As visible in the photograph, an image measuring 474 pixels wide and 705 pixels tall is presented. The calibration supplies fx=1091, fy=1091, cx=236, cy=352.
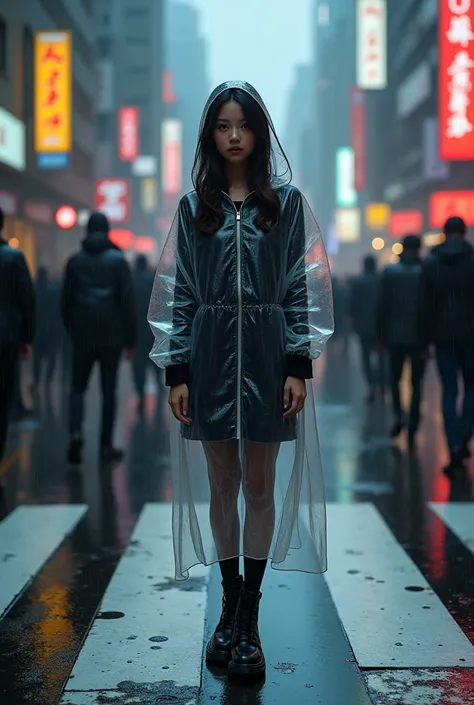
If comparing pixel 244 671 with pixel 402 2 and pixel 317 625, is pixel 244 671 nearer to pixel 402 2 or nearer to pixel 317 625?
pixel 317 625

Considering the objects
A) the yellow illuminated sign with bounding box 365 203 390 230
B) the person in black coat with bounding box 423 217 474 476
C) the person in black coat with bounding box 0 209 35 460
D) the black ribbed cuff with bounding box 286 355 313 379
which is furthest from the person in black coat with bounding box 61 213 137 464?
the yellow illuminated sign with bounding box 365 203 390 230

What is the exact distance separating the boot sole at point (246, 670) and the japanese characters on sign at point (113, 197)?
44.8 metres

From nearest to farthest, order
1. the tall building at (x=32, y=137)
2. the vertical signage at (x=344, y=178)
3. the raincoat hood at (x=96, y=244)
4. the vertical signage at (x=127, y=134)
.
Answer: the raincoat hood at (x=96, y=244), the tall building at (x=32, y=137), the vertical signage at (x=127, y=134), the vertical signage at (x=344, y=178)

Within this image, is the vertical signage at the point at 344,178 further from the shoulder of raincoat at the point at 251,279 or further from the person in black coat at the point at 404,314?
the shoulder of raincoat at the point at 251,279

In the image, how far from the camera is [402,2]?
2361 inches

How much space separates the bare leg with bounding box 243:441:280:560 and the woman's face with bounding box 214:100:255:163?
3.62ft

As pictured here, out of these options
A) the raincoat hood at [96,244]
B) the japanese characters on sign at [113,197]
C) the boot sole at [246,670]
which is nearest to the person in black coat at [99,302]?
the raincoat hood at [96,244]

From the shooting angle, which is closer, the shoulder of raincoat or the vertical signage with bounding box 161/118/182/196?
the shoulder of raincoat

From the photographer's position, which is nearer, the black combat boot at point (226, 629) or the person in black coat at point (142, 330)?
the black combat boot at point (226, 629)

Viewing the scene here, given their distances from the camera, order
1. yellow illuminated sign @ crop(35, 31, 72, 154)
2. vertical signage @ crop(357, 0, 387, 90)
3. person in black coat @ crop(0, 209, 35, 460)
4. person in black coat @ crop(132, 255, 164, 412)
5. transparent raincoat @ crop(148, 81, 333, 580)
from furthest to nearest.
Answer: vertical signage @ crop(357, 0, 387, 90)
yellow illuminated sign @ crop(35, 31, 72, 154)
person in black coat @ crop(132, 255, 164, 412)
person in black coat @ crop(0, 209, 35, 460)
transparent raincoat @ crop(148, 81, 333, 580)

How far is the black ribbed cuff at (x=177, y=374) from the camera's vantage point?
4137 mm

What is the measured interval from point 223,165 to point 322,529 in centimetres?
147

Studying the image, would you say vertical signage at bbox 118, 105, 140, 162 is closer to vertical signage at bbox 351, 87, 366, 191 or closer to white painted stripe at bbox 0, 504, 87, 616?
vertical signage at bbox 351, 87, 366, 191

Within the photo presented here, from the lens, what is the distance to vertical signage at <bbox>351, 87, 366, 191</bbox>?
85062 mm
